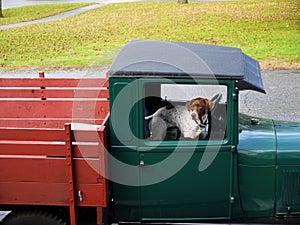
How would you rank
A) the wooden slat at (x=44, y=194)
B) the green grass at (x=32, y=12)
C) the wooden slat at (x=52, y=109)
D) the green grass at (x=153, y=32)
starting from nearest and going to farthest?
the wooden slat at (x=44, y=194)
the wooden slat at (x=52, y=109)
the green grass at (x=153, y=32)
the green grass at (x=32, y=12)

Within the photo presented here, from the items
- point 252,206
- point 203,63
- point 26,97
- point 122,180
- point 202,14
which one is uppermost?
point 202,14

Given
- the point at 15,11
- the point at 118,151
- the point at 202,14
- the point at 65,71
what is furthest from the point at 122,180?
the point at 15,11

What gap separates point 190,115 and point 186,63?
0.46m

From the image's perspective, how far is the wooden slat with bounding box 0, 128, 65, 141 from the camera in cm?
406

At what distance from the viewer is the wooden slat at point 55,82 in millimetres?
5551

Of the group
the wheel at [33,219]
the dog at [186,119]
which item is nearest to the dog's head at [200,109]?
the dog at [186,119]

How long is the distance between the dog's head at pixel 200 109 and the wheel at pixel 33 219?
A: 5.10ft

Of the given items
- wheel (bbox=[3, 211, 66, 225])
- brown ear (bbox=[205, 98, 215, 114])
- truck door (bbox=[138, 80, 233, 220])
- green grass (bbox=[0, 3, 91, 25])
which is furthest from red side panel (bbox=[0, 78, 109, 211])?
green grass (bbox=[0, 3, 91, 25])

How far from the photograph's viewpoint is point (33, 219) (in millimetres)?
4305

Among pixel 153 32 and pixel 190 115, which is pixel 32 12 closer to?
pixel 153 32

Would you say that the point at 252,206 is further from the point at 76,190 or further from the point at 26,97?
the point at 26,97

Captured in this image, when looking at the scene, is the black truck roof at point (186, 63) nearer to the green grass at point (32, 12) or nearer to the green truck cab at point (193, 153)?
the green truck cab at point (193, 153)

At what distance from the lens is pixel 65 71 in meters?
12.9

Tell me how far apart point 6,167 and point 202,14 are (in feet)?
63.2
